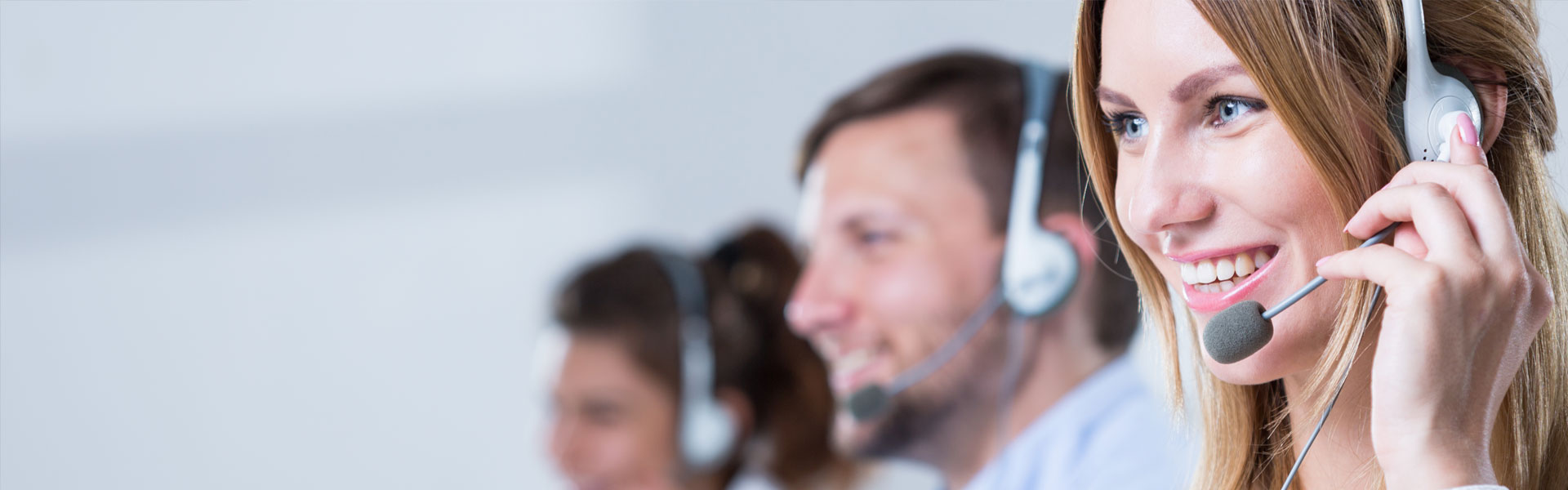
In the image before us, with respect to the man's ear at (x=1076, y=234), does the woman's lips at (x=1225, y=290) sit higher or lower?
lower

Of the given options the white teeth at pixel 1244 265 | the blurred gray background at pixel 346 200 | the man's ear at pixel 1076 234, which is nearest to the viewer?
the white teeth at pixel 1244 265

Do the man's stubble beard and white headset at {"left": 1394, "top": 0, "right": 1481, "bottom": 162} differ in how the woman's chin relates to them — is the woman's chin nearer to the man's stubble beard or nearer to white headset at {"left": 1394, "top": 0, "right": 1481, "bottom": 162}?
white headset at {"left": 1394, "top": 0, "right": 1481, "bottom": 162}

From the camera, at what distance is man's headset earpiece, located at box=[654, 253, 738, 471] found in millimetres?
1733

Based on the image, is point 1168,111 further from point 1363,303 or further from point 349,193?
point 349,193

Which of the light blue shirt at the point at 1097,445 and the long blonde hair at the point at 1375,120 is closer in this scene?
the long blonde hair at the point at 1375,120

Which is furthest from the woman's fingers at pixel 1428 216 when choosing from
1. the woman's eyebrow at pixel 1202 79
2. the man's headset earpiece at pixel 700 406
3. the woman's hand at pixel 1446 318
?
the man's headset earpiece at pixel 700 406

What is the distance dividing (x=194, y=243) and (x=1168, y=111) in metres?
1.49

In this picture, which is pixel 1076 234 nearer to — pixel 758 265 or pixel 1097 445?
pixel 1097 445

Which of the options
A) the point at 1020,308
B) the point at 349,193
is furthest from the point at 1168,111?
the point at 349,193

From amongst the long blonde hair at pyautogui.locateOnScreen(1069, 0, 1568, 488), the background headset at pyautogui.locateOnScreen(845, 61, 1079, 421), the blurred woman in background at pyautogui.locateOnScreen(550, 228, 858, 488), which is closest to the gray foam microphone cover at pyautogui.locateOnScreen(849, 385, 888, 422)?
the background headset at pyautogui.locateOnScreen(845, 61, 1079, 421)

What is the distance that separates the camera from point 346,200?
169 cm

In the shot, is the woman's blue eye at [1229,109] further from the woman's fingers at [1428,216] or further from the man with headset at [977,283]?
the man with headset at [977,283]

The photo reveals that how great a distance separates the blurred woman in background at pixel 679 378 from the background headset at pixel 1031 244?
426 mm

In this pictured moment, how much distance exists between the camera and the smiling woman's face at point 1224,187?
63 centimetres
